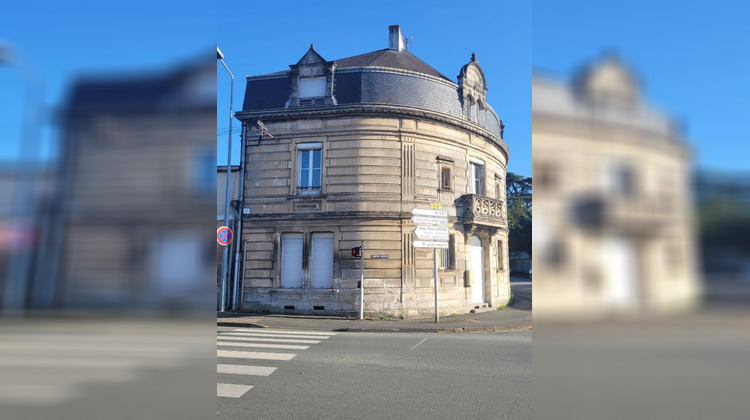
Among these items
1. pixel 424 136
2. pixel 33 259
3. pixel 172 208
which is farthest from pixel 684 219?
pixel 424 136

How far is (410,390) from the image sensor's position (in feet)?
14.0

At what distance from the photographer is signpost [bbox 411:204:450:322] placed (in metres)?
8.50

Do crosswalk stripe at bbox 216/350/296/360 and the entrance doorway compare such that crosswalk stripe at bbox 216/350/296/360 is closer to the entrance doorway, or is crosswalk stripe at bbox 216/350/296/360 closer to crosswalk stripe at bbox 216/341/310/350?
crosswalk stripe at bbox 216/341/310/350

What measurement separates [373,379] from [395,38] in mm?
3475

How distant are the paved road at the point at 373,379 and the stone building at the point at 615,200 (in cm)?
309

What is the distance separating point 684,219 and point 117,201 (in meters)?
1.11

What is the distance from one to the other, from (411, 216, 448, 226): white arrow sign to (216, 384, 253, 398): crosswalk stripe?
5.17m

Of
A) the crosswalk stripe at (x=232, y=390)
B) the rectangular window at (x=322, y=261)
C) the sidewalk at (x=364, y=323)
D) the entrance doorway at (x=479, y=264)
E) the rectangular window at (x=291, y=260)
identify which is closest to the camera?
the crosswalk stripe at (x=232, y=390)

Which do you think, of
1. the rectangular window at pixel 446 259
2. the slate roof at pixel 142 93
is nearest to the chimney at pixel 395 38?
the slate roof at pixel 142 93

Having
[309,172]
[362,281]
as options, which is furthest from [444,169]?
[309,172]

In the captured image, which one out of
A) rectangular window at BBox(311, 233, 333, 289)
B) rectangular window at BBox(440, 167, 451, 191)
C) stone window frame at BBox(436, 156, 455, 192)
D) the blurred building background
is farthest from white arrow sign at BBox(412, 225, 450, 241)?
the blurred building background

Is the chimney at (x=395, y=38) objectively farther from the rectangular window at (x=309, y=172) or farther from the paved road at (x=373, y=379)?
the rectangular window at (x=309, y=172)

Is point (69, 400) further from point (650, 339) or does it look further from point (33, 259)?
point (650, 339)

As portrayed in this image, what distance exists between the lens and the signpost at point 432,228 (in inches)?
335
